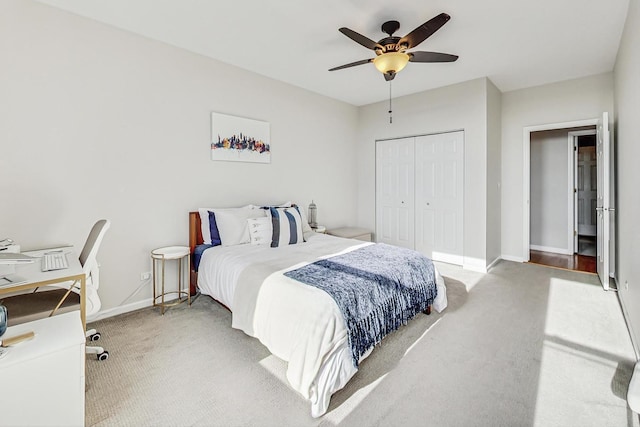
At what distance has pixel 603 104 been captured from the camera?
4.00 m

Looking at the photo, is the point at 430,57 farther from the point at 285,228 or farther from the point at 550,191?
the point at 550,191

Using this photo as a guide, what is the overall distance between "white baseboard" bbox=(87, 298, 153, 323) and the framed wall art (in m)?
1.72

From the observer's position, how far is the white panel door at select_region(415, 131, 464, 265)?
448cm

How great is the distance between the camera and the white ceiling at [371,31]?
2.52 m

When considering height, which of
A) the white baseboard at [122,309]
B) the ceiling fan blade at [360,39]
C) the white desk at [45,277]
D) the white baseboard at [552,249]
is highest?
the ceiling fan blade at [360,39]

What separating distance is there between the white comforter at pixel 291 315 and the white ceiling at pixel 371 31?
2145mm

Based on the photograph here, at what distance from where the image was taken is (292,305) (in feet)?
6.32

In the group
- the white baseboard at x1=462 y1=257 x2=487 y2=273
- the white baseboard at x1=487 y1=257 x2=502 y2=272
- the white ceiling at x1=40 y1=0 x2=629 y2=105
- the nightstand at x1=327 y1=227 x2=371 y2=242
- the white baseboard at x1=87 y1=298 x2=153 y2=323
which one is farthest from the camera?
the nightstand at x1=327 y1=227 x2=371 y2=242

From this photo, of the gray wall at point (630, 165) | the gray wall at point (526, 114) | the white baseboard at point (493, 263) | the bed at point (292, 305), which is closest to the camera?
the bed at point (292, 305)

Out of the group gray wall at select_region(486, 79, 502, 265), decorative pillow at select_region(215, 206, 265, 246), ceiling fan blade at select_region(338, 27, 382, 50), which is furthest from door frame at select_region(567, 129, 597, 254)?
decorative pillow at select_region(215, 206, 265, 246)

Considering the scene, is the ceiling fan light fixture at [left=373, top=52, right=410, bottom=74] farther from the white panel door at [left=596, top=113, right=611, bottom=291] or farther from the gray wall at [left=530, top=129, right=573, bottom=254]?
the gray wall at [left=530, top=129, right=573, bottom=254]

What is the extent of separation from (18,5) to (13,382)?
9.26ft

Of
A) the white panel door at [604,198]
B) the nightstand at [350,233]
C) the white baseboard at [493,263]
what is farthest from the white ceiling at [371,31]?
the white baseboard at [493,263]

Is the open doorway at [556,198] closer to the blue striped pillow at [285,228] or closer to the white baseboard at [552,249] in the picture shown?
the white baseboard at [552,249]
